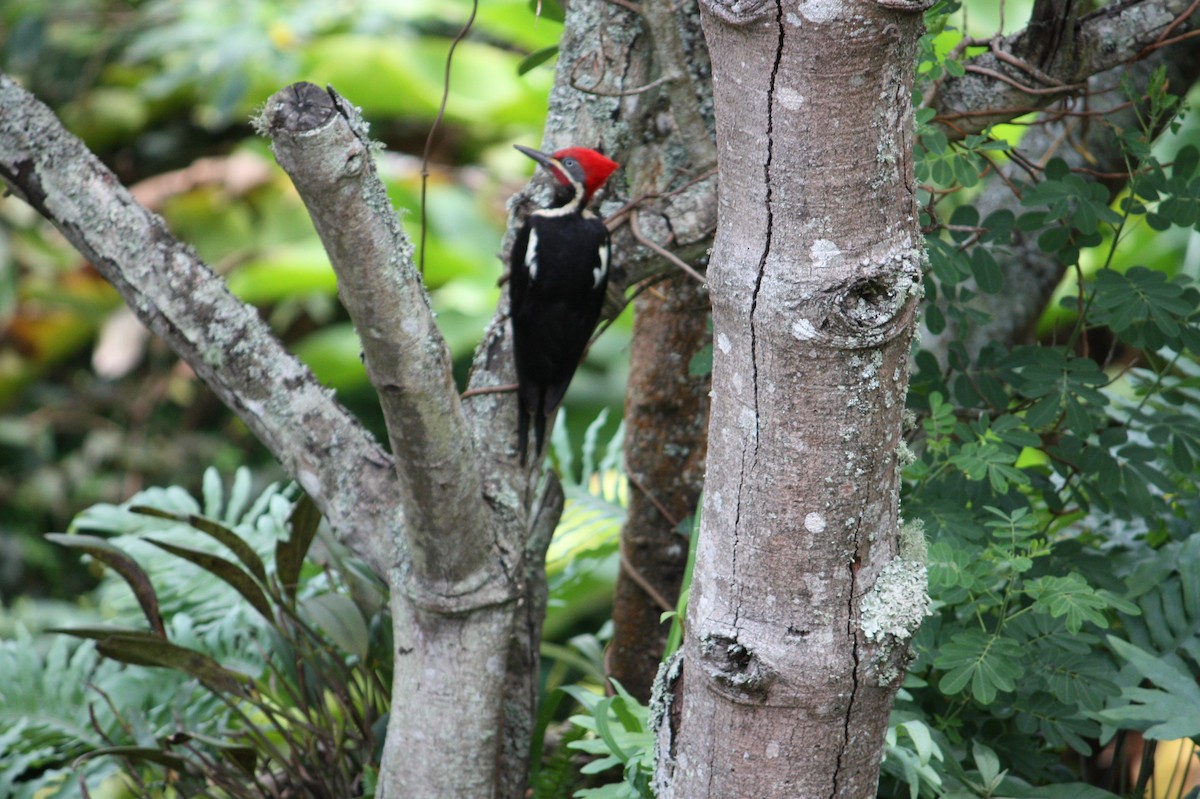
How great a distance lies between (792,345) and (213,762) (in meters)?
1.36

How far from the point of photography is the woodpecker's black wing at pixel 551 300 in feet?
4.89

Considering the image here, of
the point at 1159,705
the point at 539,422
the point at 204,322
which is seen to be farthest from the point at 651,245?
the point at 1159,705

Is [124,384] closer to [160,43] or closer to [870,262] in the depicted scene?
[160,43]

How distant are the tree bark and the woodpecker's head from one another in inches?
11.3

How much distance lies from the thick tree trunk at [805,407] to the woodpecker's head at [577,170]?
688mm

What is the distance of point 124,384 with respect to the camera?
4.35 m

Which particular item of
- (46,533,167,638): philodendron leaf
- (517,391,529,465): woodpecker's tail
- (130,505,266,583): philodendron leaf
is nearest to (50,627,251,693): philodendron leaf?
(46,533,167,638): philodendron leaf

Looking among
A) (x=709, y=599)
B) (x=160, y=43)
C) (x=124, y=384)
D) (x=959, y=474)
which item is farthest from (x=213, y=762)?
(x=124, y=384)

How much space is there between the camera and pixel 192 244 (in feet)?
13.0

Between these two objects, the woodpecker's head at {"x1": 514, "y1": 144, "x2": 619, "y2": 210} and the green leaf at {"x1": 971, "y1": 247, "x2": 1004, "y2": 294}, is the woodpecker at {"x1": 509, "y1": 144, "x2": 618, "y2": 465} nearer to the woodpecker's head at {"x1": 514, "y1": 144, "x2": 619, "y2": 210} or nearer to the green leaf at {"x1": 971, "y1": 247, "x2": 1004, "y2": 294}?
the woodpecker's head at {"x1": 514, "y1": 144, "x2": 619, "y2": 210}

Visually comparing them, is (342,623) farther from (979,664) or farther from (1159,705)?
(1159,705)

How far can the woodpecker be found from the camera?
1491mm

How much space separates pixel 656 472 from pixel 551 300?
18.9 inches

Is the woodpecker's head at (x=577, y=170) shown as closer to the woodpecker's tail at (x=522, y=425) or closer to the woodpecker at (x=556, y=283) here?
the woodpecker at (x=556, y=283)
